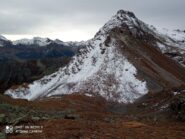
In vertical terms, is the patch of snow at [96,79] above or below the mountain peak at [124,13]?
below

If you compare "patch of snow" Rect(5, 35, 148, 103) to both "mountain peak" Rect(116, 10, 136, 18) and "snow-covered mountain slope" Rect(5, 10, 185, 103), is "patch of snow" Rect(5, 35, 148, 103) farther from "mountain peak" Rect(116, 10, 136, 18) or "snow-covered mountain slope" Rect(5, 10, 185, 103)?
"mountain peak" Rect(116, 10, 136, 18)

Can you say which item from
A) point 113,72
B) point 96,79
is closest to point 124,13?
point 113,72

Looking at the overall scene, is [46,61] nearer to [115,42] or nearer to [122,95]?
[115,42]

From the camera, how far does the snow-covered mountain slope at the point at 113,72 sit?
207ft

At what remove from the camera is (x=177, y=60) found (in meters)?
94.2

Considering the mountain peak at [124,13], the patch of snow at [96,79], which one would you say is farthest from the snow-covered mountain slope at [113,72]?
the mountain peak at [124,13]

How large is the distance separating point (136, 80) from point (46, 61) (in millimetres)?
105472

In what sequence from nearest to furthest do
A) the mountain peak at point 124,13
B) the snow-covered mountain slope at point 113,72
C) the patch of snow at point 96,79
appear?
the patch of snow at point 96,79
the snow-covered mountain slope at point 113,72
the mountain peak at point 124,13

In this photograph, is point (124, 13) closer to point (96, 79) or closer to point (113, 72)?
point (113, 72)

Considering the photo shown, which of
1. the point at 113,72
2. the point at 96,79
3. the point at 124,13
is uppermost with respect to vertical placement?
the point at 124,13

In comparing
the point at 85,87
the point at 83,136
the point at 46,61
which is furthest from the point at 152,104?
the point at 46,61

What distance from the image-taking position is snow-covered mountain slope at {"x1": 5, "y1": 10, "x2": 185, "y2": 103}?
6316 cm

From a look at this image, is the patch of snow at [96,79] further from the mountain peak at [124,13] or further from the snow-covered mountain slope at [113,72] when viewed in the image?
the mountain peak at [124,13]

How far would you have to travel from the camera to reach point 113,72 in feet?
221
